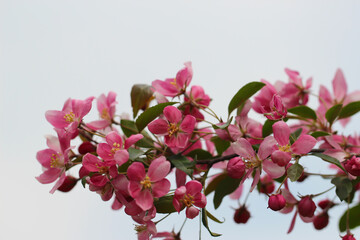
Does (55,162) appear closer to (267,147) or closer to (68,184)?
(68,184)

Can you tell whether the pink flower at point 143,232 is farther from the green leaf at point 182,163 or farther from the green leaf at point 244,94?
the green leaf at point 244,94

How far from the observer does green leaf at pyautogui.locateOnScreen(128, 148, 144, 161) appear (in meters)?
1.10

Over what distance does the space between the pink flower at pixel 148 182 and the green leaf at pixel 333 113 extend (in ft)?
1.78

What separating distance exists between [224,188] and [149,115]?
1.16 feet

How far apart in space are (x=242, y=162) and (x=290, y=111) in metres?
0.30

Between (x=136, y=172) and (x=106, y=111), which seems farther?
(x=106, y=111)

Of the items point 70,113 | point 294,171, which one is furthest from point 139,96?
point 294,171

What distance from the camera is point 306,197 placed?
48.9 inches

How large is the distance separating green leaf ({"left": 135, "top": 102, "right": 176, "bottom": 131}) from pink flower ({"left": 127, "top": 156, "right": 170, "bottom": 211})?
0.45 ft

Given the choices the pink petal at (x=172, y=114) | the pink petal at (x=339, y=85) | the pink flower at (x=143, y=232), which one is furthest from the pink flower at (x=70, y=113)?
the pink petal at (x=339, y=85)

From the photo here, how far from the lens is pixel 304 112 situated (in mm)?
1366

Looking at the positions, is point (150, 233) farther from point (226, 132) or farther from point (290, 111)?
point (290, 111)

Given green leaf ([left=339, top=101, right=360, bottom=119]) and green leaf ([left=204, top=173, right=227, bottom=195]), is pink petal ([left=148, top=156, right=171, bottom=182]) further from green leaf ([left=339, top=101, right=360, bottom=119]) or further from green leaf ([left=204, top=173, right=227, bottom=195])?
green leaf ([left=339, top=101, right=360, bottom=119])

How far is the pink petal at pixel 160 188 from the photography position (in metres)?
1.08
